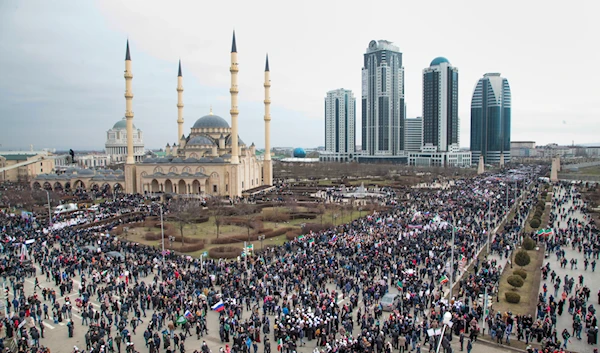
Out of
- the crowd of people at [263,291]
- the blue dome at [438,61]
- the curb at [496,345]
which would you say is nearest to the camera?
the curb at [496,345]

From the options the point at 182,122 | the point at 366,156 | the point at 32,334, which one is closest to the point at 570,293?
the point at 32,334

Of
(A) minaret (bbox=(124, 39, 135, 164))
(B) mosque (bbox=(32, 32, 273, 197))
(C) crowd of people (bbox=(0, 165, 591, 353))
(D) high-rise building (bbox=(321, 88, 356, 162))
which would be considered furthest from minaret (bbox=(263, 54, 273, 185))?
(D) high-rise building (bbox=(321, 88, 356, 162))

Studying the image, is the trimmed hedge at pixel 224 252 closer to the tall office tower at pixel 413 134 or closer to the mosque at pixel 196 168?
the mosque at pixel 196 168

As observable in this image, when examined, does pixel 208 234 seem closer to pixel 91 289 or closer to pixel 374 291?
pixel 91 289

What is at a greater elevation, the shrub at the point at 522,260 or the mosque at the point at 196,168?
the mosque at the point at 196,168

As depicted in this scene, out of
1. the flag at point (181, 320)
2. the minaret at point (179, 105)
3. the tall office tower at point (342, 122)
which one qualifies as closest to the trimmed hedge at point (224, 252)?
the flag at point (181, 320)

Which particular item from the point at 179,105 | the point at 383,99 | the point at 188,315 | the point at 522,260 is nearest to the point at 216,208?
the point at 188,315

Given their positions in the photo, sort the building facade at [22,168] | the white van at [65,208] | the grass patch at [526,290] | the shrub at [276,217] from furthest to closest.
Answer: the building facade at [22,168], the white van at [65,208], the shrub at [276,217], the grass patch at [526,290]
